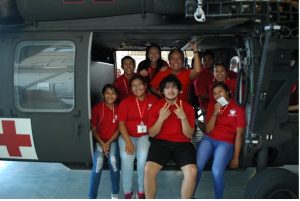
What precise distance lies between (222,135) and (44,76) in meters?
1.80

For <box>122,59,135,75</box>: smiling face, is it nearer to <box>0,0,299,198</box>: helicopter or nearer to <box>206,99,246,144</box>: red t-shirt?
<box>0,0,299,198</box>: helicopter

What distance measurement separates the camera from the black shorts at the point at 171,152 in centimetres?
318

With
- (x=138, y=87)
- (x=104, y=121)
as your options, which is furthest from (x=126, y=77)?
(x=104, y=121)

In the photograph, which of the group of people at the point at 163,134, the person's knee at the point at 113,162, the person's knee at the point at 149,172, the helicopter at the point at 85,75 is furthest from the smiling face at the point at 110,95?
the person's knee at the point at 149,172

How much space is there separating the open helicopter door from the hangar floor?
882 millimetres

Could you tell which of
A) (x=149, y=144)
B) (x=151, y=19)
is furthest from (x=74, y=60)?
(x=149, y=144)

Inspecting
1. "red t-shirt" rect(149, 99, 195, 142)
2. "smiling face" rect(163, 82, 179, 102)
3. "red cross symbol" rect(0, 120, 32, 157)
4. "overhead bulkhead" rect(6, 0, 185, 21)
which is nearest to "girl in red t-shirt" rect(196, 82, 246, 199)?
"red t-shirt" rect(149, 99, 195, 142)

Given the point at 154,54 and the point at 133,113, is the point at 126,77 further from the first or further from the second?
the point at 133,113

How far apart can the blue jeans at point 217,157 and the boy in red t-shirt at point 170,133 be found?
0.10m

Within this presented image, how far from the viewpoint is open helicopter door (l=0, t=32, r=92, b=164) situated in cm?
325

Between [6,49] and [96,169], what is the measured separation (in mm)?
1440

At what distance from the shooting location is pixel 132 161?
3340mm

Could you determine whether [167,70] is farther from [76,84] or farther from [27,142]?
[27,142]

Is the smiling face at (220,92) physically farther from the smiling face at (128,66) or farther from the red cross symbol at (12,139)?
the red cross symbol at (12,139)
